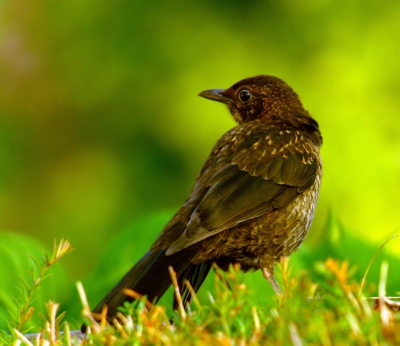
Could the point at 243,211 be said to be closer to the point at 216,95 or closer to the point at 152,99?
the point at 216,95

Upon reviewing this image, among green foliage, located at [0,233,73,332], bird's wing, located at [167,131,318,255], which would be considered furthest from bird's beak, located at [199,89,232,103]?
green foliage, located at [0,233,73,332]

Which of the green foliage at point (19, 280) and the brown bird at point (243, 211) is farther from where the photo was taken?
the green foliage at point (19, 280)

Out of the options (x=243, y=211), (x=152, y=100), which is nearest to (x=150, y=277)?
(x=243, y=211)

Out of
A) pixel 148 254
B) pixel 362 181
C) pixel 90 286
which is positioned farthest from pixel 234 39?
pixel 148 254

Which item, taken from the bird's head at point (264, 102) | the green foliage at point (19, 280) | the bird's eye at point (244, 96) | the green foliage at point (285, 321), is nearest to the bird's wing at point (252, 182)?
the bird's head at point (264, 102)

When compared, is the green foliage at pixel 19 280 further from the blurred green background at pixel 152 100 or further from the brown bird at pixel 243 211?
the blurred green background at pixel 152 100

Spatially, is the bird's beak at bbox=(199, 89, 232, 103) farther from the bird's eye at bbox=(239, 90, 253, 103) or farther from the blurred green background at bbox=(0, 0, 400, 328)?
the blurred green background at bbox=(0, 0, 400, 328)

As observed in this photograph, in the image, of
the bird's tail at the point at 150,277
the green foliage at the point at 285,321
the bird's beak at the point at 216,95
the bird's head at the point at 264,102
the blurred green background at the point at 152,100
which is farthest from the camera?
the blurred green background at the point at 152,100

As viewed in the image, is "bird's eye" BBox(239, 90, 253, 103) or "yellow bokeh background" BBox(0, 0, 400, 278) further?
"yellow bokeh background" BBox(0, 0, 400, 278)
